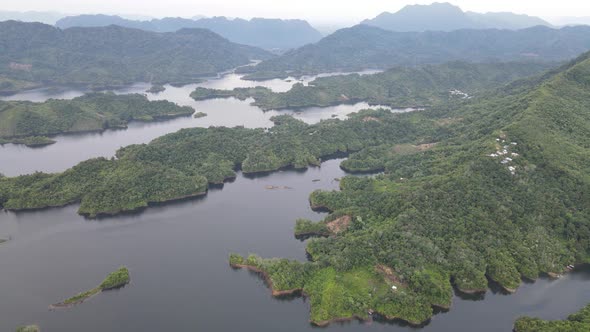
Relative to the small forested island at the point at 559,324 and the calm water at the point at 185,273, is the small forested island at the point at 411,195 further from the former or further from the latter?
the small forested island at the point at 559,324

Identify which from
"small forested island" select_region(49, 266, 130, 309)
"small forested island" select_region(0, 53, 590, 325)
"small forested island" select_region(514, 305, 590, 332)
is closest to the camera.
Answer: "small forested island" select_region(514, 305, 590, 332)

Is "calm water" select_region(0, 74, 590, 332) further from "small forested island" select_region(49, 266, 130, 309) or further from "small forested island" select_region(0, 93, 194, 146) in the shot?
"small forested island" select_region(0, 93, 194, 146)

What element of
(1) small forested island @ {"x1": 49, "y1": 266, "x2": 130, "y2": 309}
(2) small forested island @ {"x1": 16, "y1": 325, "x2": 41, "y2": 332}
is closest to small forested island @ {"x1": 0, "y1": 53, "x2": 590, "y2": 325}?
(1) small forested island @ {"x1": 49, "y1": 266, "x2": 130, "y2": 309}

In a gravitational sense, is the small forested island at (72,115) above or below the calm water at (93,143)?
above

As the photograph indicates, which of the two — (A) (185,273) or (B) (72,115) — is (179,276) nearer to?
(A) (185,273)

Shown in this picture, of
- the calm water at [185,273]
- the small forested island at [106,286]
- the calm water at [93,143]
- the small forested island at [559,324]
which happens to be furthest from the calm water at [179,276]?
the calm water at [93,143]

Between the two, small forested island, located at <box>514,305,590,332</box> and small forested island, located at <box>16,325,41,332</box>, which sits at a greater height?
small forested island, located at <box>514,305,590,332</box>
